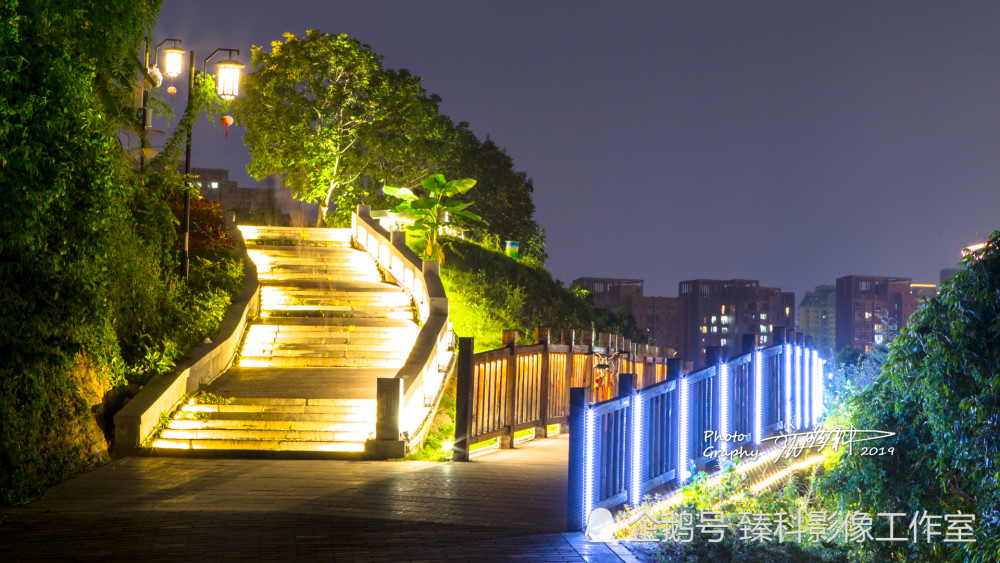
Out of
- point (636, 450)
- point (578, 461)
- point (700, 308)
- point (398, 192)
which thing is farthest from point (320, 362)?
point (700, 308)

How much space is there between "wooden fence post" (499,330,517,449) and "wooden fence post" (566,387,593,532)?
5.63 metres

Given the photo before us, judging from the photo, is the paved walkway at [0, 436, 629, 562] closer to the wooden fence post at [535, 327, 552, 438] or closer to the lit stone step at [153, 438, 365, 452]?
the lit stone step at [153, 438, 365, 452]

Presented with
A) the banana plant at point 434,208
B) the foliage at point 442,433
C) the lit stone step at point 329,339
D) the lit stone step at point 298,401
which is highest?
the banana plant at point 434,208

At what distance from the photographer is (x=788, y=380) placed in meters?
12.3

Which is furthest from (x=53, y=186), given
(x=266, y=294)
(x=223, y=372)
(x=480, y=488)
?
(x=266, y=294)

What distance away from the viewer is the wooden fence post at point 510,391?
12805 mm

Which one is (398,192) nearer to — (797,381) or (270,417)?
(270,417)

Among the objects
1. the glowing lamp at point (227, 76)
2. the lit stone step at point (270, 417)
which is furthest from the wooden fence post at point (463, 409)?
the glowing lamp at point (227, 76)

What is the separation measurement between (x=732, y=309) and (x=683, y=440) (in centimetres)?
13510

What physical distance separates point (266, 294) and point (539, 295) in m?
16.4

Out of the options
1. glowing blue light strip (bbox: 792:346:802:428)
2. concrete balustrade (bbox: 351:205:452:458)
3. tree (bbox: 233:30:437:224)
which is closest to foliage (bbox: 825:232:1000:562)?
glowing blue light strip (bbox: 792:346:802:428)

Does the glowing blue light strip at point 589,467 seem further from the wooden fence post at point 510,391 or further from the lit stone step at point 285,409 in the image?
the lit stone step at point 285,409

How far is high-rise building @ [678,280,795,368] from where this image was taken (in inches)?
5330

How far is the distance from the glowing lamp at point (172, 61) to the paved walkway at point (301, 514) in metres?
10.7
